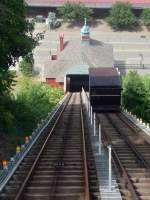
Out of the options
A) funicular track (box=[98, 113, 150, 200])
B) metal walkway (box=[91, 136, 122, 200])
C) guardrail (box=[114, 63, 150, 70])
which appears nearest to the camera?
metal walkway (box=[91, 136, 122, 200])

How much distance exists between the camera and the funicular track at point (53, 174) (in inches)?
666

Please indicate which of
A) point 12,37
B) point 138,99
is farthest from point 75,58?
point 12,37

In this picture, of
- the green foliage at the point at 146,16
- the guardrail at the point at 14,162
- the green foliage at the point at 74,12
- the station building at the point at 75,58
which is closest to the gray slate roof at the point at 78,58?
the station building at the point at 75,58

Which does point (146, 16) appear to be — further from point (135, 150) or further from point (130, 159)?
point (130, 159)

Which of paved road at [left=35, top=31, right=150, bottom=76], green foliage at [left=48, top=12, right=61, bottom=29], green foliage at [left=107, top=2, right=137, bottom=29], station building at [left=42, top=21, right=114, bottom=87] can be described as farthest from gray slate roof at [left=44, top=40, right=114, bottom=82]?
green foliage at [left=107, top=2, right=137, bottom=29]

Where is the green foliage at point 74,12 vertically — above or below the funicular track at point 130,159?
above

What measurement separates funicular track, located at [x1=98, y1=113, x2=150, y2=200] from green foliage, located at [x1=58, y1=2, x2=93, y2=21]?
12186 centimetres

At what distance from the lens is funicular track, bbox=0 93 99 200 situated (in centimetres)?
1691

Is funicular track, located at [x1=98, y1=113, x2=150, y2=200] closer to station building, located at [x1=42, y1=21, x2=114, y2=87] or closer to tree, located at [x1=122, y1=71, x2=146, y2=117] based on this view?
tree, located at [x1=122, y1=71, x2=146, y2=117]

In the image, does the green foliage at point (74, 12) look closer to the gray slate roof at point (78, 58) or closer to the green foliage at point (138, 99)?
the gray slate roof at point (78, 58)

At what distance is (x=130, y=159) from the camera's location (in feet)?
76.9

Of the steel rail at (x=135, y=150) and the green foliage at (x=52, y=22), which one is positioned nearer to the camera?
the steel rail at (x=135, y=150)

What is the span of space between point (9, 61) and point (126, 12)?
137 m

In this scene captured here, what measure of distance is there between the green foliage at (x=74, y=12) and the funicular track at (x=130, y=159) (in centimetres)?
12186
